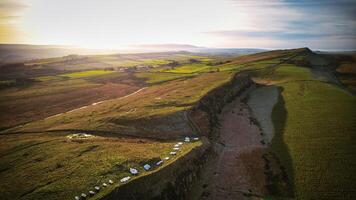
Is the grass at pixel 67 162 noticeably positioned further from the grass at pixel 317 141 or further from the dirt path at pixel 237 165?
the grass at pixel 317 141

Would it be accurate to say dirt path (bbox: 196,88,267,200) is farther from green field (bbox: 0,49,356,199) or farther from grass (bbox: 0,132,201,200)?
grass (bbox: 0,132,201,200)

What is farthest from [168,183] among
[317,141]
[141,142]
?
[317,141]

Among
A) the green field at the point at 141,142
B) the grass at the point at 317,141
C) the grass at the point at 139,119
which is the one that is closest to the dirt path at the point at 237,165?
the green field at the point at 141,142

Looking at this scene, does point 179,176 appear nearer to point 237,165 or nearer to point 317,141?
point 237,165

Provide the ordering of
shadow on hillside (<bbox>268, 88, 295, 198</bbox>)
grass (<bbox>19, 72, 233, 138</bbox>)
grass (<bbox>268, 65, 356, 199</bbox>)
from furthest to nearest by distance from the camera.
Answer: grass (<bbox>19, 72, 233, 138</bbox>), shadow on hillside (<bbox>268, 88, 295, 198</bbox>), grass (<bbox>268, 65, 356, 199</bbox>)

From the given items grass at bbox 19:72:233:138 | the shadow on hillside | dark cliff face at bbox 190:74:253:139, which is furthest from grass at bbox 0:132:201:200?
the shadow on hillside
